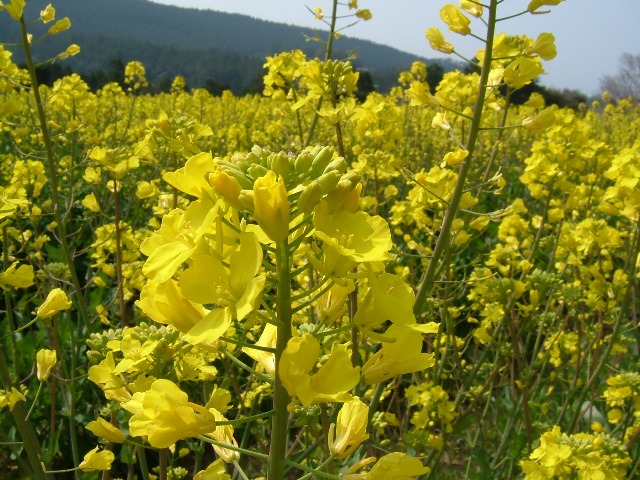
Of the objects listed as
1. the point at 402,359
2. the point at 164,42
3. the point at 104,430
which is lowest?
the point at 104,430

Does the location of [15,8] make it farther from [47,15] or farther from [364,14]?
[364,14]

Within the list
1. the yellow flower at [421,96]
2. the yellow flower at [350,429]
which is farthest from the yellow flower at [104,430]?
the yellow flower at [421,96]

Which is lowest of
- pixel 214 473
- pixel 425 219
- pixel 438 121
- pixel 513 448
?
pixel 513 448

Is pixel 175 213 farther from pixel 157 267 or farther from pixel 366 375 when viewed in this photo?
pixel 366 375

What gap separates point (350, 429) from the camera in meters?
1.30

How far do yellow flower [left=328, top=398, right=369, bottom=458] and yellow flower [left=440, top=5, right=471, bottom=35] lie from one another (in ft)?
5.13

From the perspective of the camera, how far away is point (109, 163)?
3.07 metres

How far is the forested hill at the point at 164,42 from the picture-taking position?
3954 inches

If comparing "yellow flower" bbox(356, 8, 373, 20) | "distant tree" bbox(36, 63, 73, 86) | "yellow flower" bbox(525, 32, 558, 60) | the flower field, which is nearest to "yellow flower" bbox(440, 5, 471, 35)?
the flower field

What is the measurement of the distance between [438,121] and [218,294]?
1774 mm

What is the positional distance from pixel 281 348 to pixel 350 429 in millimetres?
277

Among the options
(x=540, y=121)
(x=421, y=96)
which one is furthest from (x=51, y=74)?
(x=540, y=121)

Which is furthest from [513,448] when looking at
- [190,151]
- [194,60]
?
[194,60]

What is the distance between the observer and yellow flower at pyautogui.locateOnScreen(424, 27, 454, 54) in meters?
2.44
